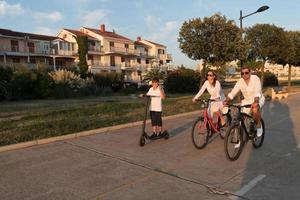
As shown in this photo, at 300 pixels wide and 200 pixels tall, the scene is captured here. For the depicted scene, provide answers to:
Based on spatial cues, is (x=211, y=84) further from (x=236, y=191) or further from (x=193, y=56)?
(x=193, y=56)

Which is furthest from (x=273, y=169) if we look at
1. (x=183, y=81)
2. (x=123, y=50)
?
(x=123, y=50)

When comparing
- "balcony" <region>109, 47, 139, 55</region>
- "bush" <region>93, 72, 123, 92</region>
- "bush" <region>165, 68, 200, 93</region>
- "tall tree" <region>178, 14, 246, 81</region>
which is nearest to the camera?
"tall tree" <region>178, 14, 246, 81</region>

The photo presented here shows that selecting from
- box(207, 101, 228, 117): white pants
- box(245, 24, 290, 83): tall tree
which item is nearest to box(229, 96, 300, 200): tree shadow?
box(207, 101, 228, 117): white pants

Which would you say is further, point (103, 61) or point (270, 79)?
point (103, 61)

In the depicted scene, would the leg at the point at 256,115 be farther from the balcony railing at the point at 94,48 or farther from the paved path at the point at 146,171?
the balcony railing at the point at 94,48

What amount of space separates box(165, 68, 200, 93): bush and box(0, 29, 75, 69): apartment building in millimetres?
22917

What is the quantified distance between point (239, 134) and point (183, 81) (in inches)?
929

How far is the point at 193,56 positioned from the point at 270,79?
24.9 metres

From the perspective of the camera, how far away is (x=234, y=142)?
19.7 feet

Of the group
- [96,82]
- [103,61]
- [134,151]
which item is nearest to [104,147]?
[134,151]

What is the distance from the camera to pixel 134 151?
259 inches

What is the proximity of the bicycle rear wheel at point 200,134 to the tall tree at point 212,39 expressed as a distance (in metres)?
15.0

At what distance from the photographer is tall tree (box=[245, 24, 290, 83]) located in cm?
2784

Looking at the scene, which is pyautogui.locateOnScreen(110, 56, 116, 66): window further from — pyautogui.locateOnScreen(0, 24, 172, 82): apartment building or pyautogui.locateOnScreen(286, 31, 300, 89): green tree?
pyautogui.locateOnScreen(286, 31, 300, 89): green tree
